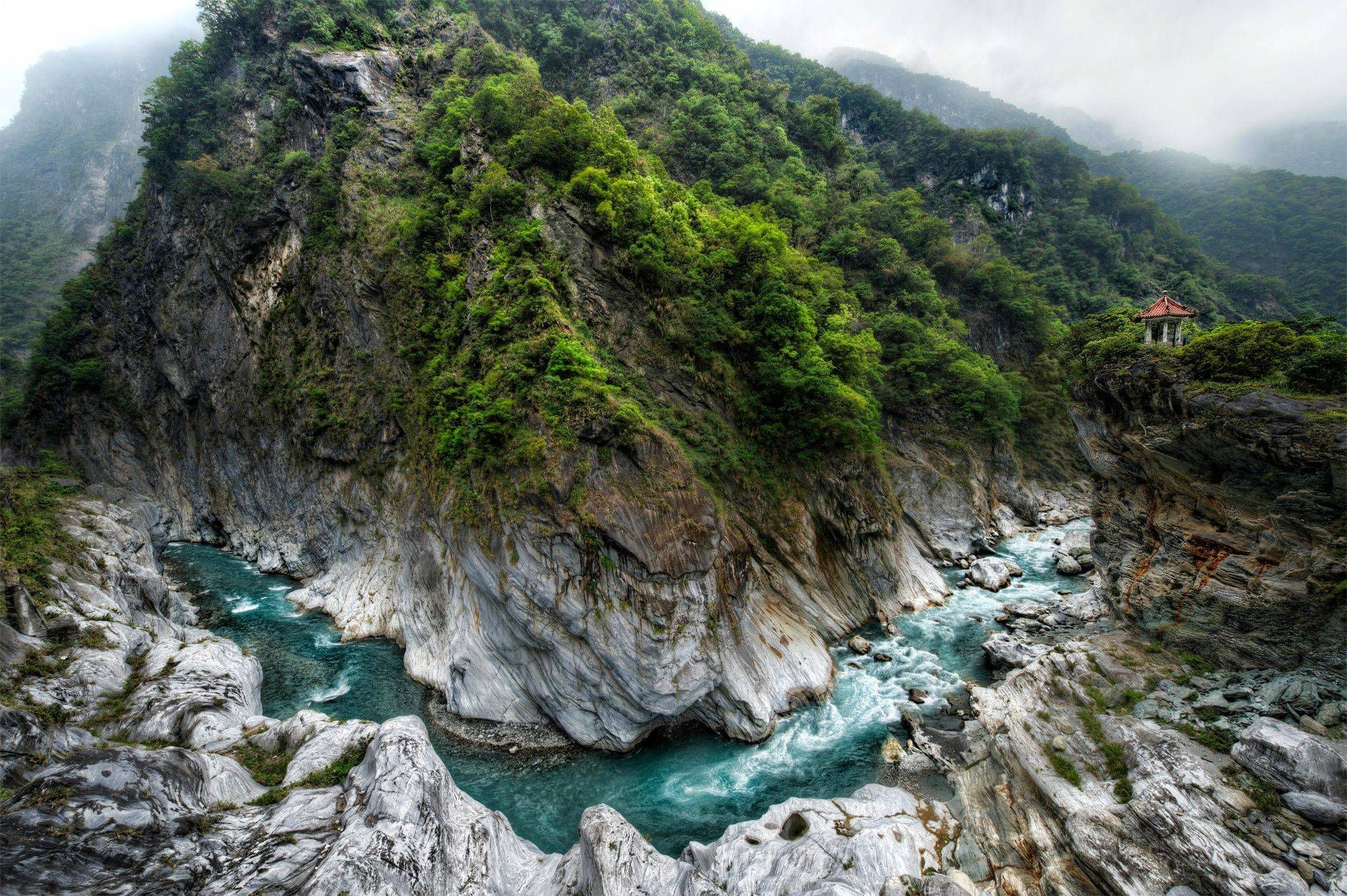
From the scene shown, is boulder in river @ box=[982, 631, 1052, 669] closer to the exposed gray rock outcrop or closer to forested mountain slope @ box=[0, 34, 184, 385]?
the exposed gray rock outcrop

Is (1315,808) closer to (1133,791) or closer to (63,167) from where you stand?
(1133,791)

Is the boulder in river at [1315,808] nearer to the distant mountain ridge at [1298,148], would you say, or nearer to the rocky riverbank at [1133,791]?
the rocky riverbank at [1133,791]

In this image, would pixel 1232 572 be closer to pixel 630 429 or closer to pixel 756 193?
pixel 630 429

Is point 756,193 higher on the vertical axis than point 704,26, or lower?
lower

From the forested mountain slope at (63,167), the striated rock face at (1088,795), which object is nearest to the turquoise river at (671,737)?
the striated rock face at (1088,795)

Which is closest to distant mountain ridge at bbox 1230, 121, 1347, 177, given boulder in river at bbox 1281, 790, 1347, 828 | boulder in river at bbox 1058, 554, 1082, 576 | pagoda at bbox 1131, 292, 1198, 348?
boulder in river at bbox 1058, 554, 1082, 576

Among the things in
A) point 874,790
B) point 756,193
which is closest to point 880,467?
point 874,790
